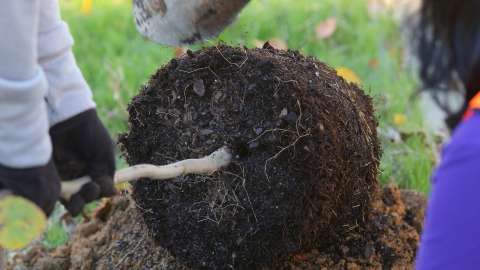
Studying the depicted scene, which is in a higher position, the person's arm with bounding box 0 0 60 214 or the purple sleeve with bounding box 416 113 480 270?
the purple sleeve with bounding box 416 113 480 270

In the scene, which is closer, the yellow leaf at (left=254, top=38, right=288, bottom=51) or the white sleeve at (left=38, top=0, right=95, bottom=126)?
the white sleeve at (left=38, top=0, right=95, bottom=126)

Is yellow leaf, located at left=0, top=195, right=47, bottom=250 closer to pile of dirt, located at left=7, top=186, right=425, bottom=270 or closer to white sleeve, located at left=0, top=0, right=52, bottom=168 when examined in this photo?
white sleeve, located at left=0, top=0, right=52, bottom=168

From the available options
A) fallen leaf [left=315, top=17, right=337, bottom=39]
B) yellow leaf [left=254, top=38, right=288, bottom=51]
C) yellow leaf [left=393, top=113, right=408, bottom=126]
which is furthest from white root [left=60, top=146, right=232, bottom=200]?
fallen leaf [left=315, top=17, right=337, bottom=39]

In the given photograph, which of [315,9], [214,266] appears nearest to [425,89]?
[214,266]

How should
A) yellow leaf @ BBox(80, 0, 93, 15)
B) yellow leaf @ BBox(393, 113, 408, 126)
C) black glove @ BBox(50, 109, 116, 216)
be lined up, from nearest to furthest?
1. black glove @ BBox(50, 109, 116, 216)
2. yellow leaf @ BBox(393, 113, 408, 126)
3. yellow leaf @ BBox(80, 0, 93, 15)

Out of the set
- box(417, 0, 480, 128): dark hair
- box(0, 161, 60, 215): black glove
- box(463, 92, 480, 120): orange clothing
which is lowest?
box(0, 161, 60, 215): black glove

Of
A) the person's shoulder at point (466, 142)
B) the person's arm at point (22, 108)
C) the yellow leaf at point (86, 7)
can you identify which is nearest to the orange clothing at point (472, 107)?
the person's shoulder at point (466, 142)

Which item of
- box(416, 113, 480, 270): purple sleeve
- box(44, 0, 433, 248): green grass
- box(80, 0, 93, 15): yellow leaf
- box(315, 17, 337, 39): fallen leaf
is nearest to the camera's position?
box(416, 113, 480, 270): purple sleeve

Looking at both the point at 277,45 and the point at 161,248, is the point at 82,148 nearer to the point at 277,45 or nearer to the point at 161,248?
the point at 161,248
